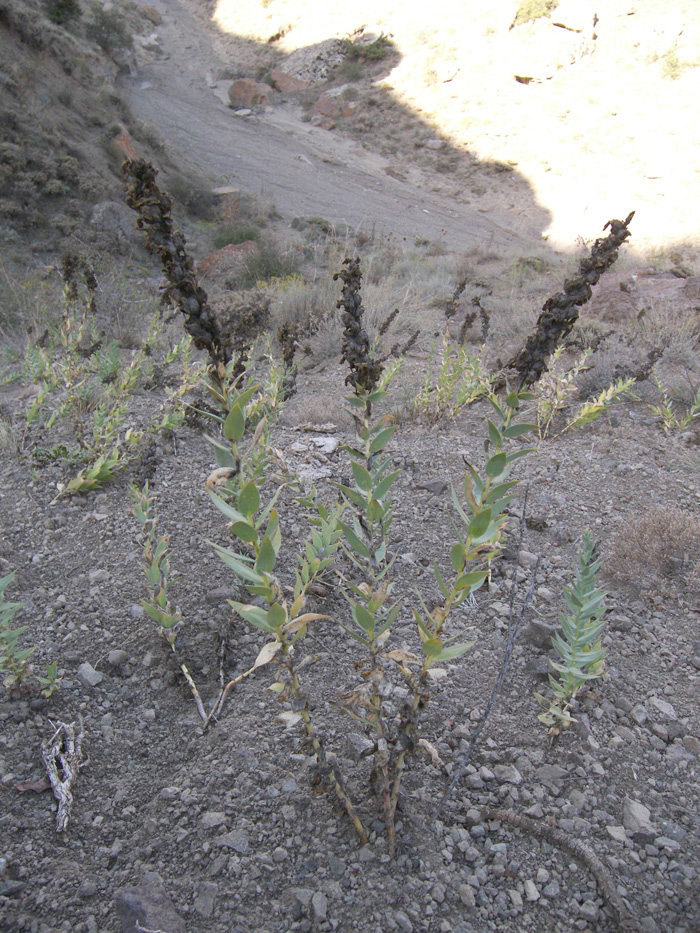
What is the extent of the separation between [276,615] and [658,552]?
2.01 metres

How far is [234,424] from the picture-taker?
0.92 metres

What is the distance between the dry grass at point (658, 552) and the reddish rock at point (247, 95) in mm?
26110

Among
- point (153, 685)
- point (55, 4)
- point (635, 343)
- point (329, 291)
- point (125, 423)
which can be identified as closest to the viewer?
point (153, 685)

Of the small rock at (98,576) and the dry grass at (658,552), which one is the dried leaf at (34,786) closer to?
the small rock at (98,576)

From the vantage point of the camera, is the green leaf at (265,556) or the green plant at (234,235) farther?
the green plant at (234,235)

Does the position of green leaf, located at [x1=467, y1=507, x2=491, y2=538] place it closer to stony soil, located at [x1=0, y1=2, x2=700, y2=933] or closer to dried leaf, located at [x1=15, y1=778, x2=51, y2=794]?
stony soil, located at [x1=0, y1=2, x2=700, y2=933]

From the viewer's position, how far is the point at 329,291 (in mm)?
6988

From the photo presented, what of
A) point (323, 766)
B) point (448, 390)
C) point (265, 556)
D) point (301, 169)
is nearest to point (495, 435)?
point (265, 556)

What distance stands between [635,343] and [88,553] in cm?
540

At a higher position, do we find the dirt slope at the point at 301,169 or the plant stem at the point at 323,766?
the dirt slope at the point at 301,169

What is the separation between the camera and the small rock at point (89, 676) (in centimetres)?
186

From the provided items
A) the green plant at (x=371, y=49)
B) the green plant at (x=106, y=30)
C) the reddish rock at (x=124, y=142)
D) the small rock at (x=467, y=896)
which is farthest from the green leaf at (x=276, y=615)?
the green plant at (x=371, y=49)

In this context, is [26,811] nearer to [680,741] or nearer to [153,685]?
[153,685]

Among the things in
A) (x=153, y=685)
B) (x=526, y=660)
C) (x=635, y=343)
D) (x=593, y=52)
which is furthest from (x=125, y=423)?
(x=593, y=52)
